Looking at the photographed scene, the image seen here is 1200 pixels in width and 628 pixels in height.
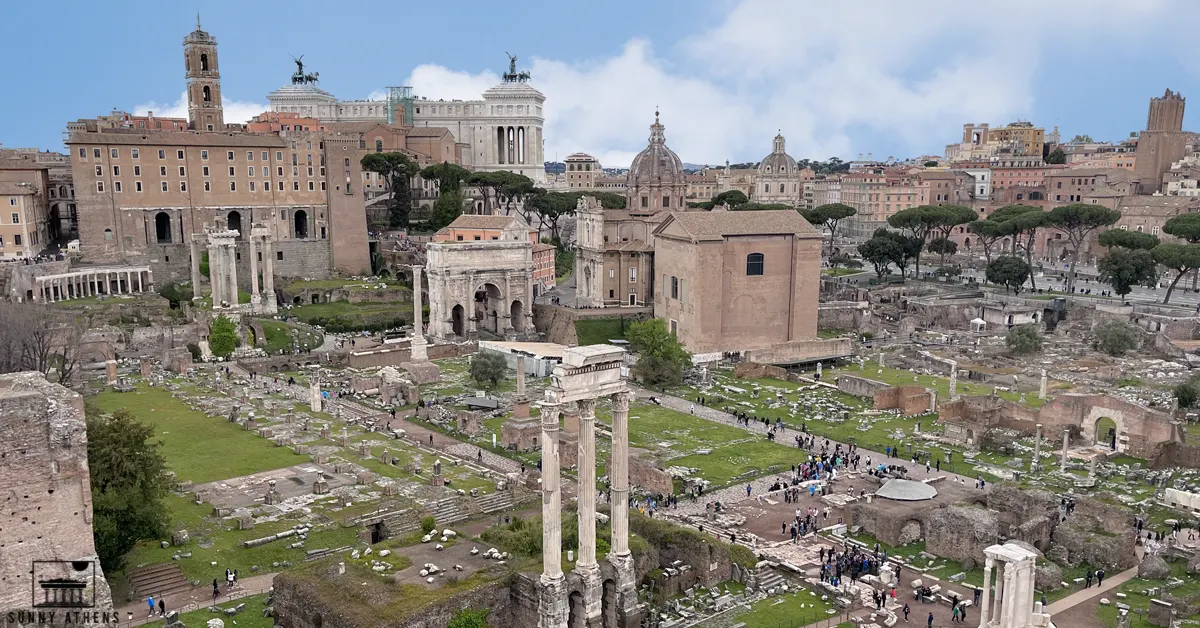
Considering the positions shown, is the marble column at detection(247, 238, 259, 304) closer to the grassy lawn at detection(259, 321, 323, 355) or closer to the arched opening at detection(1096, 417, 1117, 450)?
the grassy lawn at detection(259, 321, 323, 355)

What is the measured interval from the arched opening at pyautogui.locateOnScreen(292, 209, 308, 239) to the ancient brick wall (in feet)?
180

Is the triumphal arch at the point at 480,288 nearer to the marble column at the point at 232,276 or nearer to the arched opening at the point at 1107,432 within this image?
the marble column at the point at 232,276

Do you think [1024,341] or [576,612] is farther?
[1024,341]

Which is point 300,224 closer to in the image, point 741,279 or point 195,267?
point 195,267

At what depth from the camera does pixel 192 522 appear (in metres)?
29.2

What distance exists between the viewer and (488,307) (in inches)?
2552

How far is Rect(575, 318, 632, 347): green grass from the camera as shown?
6091 centimetres

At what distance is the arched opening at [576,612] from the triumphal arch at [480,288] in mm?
38915

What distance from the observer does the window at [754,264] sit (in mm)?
57416

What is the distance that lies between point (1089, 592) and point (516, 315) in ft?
144

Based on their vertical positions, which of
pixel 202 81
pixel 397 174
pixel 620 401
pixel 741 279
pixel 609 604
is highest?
pixel 202 81

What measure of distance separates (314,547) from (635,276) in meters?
41.0

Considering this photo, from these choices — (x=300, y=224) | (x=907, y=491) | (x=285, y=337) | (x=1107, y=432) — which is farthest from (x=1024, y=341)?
(x=300, y=224)

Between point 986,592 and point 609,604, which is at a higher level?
point 986,592
